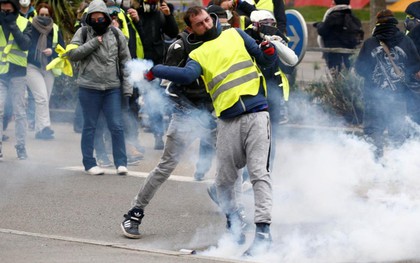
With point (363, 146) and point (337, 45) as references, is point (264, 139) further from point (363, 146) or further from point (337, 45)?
point (337, 45)

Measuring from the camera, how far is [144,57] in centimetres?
1345

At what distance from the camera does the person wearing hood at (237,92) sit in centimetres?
750

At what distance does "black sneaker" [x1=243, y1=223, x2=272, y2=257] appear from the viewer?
24.2 feet

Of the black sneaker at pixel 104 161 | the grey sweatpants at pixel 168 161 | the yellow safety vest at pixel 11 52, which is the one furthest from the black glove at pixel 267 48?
the yellow safety vest at pixel 11 52

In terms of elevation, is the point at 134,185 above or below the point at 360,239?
below

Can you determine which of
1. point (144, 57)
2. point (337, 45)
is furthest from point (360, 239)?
point (337, 45)

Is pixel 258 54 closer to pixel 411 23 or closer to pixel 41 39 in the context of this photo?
pixel 411 23

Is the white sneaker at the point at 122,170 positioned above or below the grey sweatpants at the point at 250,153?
below

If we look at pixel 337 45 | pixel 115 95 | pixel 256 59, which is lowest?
pixel 337 45

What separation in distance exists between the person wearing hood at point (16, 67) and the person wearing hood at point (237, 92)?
518 cm

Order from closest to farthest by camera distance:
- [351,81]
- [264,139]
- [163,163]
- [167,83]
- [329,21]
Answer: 1. [264,139]
2. [163,163]
3. [167,83]
4. [351,81]
5. [329,21]

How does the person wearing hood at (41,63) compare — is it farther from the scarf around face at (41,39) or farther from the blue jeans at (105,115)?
the blue jeans at (105,115)

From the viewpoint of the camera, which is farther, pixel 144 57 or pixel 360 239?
pixel 144 57

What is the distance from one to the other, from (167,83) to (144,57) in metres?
4.31
